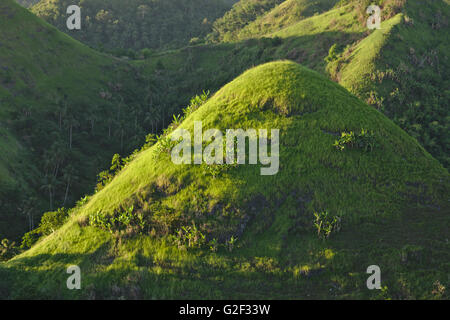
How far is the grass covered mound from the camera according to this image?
18.0 metres

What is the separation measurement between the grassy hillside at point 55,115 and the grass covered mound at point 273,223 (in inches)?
1777

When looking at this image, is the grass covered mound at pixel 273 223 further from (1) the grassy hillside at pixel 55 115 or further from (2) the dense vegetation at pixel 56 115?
(2) the dense vegetation at pixel 56 115

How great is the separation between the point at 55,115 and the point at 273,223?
85.1 m

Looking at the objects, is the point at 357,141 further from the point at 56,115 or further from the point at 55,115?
the point at 55,115

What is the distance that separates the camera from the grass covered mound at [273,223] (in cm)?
1798

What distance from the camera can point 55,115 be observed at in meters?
88.7

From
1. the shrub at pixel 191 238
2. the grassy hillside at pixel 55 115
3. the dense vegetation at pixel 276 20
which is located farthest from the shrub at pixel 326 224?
the dense vegetation at pixel 276 20

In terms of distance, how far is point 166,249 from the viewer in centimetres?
2014

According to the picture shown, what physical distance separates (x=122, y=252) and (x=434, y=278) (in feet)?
57.8

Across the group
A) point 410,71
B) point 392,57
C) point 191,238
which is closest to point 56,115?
point 392,57

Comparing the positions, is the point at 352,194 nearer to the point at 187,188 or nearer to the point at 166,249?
the point at 187,188

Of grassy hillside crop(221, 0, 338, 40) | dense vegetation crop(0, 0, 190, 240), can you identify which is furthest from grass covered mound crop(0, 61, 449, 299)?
grassy hillside crop(221, 0, 338, 40)

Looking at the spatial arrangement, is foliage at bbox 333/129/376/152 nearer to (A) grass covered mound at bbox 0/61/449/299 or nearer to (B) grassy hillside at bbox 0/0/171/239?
(A) grass covered mound at bbox 0/61/449/299

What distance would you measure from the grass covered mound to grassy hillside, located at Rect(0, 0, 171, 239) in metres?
45.1
